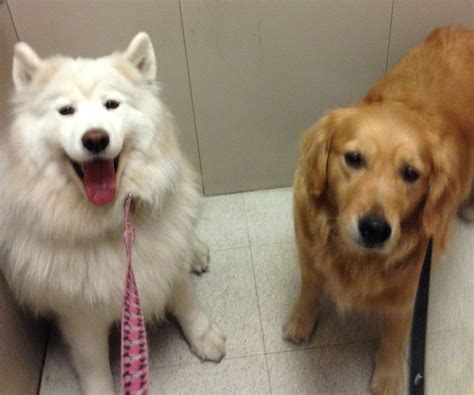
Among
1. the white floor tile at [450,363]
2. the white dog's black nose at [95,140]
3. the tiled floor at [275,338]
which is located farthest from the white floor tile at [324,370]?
the white dog's black nose at [95,140]

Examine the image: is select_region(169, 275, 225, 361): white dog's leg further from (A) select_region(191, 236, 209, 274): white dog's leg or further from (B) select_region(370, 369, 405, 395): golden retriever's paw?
(B) select_region(370, 369, 405, 395): golden retriever's paw

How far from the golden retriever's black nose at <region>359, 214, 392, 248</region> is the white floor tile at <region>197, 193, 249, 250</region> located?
89 cm

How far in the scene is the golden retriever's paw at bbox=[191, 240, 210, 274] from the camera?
173 cm

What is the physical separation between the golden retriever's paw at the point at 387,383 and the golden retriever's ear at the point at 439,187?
1.84 feet

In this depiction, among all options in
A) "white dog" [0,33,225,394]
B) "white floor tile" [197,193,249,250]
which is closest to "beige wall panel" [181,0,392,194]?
A: "white floor tile" [197,193,249,250]

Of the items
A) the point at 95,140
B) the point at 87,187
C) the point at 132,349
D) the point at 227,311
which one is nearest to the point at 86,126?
the point at 95,140

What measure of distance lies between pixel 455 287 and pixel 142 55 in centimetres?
146

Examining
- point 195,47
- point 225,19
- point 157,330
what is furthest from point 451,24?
point 157,330

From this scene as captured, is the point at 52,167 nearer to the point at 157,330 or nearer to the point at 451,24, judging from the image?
the point at 157,330

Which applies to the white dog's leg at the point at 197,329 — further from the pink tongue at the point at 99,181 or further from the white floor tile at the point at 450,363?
the white floor tile at the point at 450,363

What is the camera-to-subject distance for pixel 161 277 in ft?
4.05

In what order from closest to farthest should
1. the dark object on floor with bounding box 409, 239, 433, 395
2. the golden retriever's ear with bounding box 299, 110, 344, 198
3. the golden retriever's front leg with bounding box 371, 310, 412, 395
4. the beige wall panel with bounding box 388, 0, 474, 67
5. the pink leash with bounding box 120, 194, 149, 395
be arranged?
the pink leash with bounding box 120, 194, 149, 395 < the dark object on floor with bounding box 409, 239, 433, 395 < the golden retriever's ear with bounding box 299, 110, 344, 198 < the golden retriever's front leg with bounding box 371, 310, 412, 395 < the beige wall panel with bounding box 388, 0, 474, 67

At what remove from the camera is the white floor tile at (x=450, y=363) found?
4.83 ft

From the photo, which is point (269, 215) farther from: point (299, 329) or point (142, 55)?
point (142, 55)
